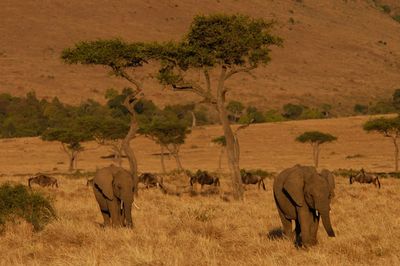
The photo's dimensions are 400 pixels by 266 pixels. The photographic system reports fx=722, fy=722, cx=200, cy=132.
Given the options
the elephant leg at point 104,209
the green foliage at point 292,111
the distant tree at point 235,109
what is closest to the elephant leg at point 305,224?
the elephant leg at point 104,209

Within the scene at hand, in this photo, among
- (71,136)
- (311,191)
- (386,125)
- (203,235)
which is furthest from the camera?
(71,136)

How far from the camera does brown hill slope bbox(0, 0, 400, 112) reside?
142875mm

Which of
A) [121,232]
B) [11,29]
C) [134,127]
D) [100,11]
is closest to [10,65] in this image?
[11,29]

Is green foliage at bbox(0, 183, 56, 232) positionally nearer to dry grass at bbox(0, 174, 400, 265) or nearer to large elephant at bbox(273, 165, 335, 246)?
dry grass at bbox(0, 174, 400, 265)

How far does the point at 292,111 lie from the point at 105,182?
373 ft

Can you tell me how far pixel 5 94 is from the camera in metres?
127

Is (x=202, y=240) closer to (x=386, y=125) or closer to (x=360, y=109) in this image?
(x=386, y=125)

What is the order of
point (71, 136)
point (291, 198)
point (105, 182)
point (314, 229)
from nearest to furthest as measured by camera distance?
point (314, 229) < point (291, 198) < point (105, 182) < point (71, 136)

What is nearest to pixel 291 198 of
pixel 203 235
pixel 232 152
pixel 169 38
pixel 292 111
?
pixel 203 235

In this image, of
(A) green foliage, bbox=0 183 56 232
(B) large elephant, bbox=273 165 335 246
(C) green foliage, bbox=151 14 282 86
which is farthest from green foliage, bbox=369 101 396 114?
(B) large elephant, bbox=273 165 335 246

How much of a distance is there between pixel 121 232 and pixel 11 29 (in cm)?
15261

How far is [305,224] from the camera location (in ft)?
44.0

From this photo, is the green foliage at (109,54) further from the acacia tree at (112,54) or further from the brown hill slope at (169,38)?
the brown hill slope at (169,38)

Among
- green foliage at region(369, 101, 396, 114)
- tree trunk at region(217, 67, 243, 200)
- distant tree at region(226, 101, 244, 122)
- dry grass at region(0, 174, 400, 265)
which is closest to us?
dry grass at region(0, 174, 400, 265)
